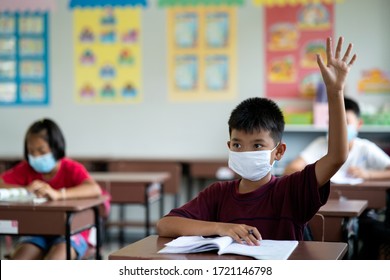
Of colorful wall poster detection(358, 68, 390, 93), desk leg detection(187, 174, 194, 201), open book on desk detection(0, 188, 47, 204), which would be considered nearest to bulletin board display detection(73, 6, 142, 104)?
desk leg detection(187, 174, 194, 201)

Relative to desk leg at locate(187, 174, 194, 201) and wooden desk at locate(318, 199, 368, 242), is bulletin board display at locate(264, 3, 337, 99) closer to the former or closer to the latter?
desk leg at locate(187, 174, 194, 201)

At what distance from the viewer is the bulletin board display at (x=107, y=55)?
6.31 meters

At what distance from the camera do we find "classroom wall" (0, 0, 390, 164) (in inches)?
227

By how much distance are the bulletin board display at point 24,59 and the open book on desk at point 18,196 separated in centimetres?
318

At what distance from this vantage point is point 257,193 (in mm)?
2119

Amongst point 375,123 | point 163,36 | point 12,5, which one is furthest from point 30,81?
point 375,123

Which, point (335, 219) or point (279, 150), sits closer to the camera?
point (279, 150)

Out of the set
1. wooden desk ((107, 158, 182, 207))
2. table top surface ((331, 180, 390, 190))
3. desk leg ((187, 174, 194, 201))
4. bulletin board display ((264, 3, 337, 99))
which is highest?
bulletin board display ((264, 3, 337, 99))

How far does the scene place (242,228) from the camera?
1857 millimetres

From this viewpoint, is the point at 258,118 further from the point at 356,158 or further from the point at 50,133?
the point at 356,158

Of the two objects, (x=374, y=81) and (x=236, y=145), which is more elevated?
(x=374, y=81)

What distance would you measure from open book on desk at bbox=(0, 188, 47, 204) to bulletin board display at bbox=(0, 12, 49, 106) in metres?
3.18

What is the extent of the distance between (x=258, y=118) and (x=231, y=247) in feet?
1.59

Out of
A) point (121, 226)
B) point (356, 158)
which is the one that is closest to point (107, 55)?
point (121, 226)
